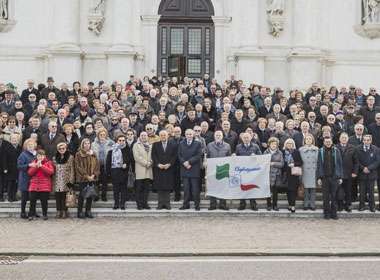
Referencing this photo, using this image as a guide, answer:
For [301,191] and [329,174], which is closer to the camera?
[329,174]

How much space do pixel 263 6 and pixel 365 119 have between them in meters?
9.13

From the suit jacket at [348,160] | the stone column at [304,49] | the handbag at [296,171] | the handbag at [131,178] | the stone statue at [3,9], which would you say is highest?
the stone statue at [3,9]

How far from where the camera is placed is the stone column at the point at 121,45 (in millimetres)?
26344

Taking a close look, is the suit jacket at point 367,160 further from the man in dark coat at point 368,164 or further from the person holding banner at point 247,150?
the person holding banner at point 247,150

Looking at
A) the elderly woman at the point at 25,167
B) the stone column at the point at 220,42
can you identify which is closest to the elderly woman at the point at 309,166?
the elderly woman at the point at 25,167

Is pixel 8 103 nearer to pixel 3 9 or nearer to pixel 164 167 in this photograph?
pixel 164 167

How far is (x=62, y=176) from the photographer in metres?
15.7

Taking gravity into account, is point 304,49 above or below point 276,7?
below

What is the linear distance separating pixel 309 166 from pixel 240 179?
1642 millimetres

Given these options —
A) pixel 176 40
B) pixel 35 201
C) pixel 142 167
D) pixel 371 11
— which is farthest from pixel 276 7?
pixel 35 201

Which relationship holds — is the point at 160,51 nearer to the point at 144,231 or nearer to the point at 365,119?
the point at 365,119

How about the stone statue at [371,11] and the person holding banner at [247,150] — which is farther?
the stone statue at [371,11]

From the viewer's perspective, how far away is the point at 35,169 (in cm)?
1545
